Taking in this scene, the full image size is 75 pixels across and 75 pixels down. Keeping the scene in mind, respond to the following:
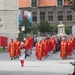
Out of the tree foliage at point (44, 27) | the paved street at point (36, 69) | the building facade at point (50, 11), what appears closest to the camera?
the paved street at point (36, 69)

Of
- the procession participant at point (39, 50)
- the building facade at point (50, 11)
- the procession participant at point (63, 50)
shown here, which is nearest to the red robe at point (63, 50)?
the procession participant at point (63, 50)

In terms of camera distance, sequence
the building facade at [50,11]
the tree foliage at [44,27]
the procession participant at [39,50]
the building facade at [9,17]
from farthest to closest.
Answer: the building facade at [50,11]
the tree foliage at [44,27]
the building facade at [9,17]
the procession participant at [39,50]

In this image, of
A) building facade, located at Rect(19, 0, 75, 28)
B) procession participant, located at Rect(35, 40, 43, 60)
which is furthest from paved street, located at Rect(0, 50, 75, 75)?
building facade, located at Rect(19, 0, 75, 28)

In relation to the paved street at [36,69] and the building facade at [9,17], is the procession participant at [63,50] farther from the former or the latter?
the building facade at [9,17]

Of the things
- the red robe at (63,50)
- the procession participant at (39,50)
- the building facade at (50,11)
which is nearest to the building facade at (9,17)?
the red robe at (63,50)

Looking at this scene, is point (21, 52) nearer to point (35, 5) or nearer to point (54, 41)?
point (54, 41)

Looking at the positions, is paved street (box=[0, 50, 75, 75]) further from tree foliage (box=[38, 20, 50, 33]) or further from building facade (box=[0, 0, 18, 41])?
tree foliage (box=[38, 20, 50, 33])

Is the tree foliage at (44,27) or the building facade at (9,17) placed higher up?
the building facade at (9,17)

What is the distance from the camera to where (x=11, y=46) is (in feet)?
105

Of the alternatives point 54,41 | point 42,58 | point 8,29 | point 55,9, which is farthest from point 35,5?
point 42,58

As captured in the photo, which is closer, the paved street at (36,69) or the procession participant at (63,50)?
the paved street at (36,69)

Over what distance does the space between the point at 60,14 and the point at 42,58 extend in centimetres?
7230

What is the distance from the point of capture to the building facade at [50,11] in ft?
339

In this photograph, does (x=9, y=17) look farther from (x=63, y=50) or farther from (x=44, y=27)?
(x=44, y=27)
